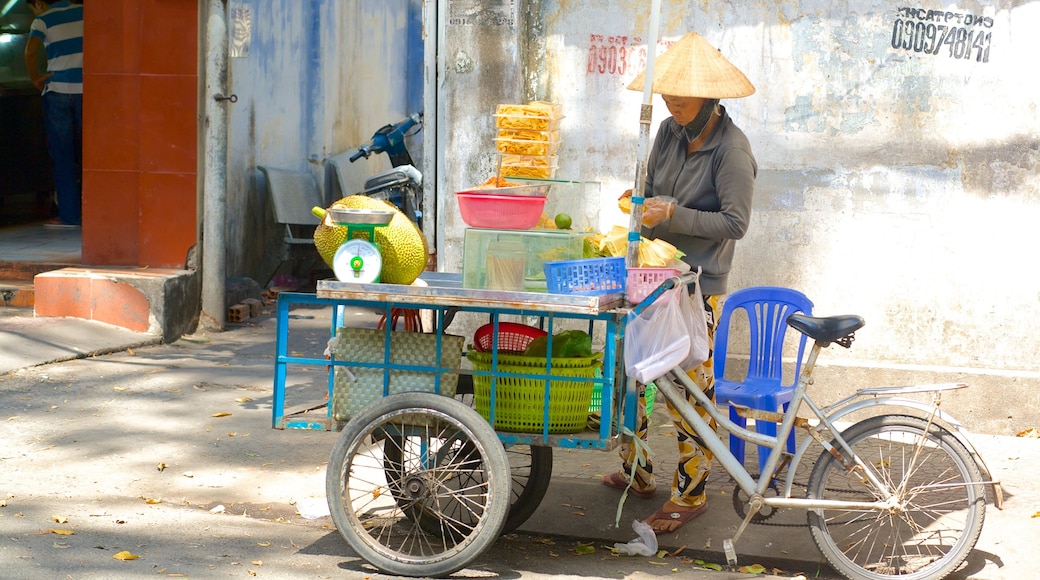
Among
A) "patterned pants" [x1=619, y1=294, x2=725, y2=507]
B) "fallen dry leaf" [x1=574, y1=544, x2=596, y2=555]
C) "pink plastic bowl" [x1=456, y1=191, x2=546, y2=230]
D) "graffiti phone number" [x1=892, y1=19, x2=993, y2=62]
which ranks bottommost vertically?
"fallen dry leaf" [x1=574, y1=544, x2=596, y2=555]

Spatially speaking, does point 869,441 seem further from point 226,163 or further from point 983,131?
point 226,163

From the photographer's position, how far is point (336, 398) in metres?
4.19

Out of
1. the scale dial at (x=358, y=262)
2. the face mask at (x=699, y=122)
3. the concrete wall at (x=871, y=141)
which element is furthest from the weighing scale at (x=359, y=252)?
the concrete wall at (x=871, y=141)

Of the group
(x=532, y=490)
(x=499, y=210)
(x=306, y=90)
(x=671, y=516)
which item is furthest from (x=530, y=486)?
(x=306, y=90)

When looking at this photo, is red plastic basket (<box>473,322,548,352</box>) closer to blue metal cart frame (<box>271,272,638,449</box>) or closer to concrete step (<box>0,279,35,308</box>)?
blue metal cart frame (<box>271,272,638,449</box>)

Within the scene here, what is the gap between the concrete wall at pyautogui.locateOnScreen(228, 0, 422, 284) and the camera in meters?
9.70

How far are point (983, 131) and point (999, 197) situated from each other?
0.37m

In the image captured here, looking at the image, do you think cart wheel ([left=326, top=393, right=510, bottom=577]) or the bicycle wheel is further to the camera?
the bicycle wheel

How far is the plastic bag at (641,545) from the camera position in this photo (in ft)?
14.8

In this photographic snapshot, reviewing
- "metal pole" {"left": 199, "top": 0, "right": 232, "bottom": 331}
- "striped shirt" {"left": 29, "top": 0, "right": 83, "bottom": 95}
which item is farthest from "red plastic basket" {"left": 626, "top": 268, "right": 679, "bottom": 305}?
"striped shirt" {"left": 29, "top": 0, "right": 83, "bottom": 95}

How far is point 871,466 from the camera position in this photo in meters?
4.21

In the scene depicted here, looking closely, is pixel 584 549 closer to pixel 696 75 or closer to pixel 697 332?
pixel 697 332

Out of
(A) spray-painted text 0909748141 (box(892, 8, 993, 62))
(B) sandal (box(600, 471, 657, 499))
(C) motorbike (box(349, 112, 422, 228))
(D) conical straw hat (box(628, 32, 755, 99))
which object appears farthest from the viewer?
(C) motorbike (box(349, 112, 422, 228))

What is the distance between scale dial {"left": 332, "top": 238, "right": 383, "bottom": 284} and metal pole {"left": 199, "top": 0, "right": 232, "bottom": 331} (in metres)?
4.51
